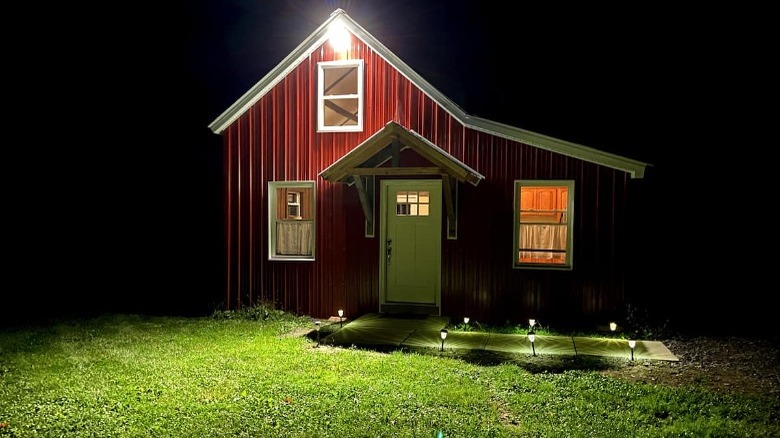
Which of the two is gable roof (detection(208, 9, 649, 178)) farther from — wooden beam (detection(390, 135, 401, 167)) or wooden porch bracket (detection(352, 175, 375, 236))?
wooden porch bracket (detection(352, 175, 375, 236))

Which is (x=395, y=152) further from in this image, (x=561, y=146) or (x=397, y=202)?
(x=561, y=146)

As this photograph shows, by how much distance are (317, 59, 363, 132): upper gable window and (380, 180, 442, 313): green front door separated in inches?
59.8

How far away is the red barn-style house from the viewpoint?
902 cm

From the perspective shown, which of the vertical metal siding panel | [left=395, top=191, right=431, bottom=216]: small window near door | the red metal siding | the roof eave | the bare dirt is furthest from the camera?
the vertical metal siding panel

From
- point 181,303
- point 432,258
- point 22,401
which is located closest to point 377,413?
point 22,401

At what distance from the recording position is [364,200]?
9453 mm

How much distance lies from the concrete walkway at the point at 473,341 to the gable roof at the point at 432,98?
9.29 feet

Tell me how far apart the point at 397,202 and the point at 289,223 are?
2.18m

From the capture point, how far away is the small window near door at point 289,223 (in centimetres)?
1035

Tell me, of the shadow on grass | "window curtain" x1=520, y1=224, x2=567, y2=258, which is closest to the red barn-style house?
"window curtain" x1=520, y1=224, x2=567, y2=258

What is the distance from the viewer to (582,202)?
9062 millimetres

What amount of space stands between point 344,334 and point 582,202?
4.49 m

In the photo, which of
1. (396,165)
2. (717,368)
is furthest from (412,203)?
(717,368)

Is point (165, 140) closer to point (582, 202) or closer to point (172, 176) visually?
point (172, 176)
